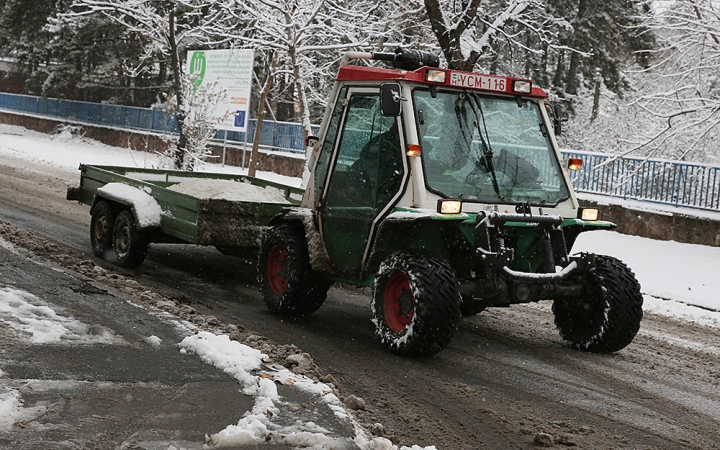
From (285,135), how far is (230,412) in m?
21.7

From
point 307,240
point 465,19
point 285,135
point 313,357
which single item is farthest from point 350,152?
point 285,135

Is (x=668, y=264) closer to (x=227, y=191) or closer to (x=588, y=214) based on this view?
(x=588, y=214)

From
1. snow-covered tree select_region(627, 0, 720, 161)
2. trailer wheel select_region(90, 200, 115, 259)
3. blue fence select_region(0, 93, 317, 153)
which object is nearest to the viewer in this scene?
trailer wheel select_region(90, 200, 115, 259)

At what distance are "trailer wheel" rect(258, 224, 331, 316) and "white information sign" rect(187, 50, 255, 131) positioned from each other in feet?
42.9

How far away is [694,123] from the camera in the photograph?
48.6 ft

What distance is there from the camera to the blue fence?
86.6 ft

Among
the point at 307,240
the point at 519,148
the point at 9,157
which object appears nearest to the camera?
the point at 519,148

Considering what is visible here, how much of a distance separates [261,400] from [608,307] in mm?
3136

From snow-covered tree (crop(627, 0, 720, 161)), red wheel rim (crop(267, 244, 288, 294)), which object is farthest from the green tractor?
snow-covered tree (crop(627, 0, 720, 161))

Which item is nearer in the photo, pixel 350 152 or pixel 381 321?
pixel 381 321

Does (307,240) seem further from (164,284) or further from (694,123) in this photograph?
(694,123)

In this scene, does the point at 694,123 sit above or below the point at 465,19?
below

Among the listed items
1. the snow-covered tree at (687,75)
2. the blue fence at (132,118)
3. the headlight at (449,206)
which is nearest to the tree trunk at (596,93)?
the blue fence at (132,118)

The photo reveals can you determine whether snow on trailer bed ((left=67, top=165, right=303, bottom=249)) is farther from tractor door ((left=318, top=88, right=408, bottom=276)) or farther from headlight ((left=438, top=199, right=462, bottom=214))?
headlight ((left=438, top=199, right=462, bottom=214))
